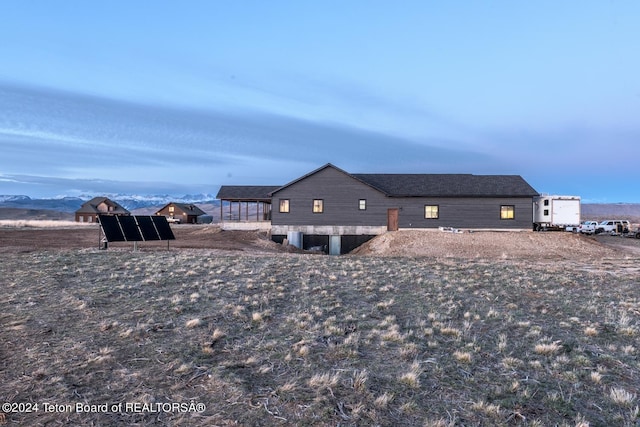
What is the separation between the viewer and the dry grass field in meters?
4.82

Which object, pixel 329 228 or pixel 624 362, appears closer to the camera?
pixel 624 362

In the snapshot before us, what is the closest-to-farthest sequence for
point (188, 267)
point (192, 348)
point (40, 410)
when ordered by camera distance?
point (40, 410) < point (192, 348) < point (188, 267)

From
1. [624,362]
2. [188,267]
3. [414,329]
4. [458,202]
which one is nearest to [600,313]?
[624,362]

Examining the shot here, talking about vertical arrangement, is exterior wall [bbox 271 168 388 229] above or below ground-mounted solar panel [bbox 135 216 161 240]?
above

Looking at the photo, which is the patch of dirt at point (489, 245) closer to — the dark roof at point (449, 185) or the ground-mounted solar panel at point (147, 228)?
the dark roof at point (449, 185)

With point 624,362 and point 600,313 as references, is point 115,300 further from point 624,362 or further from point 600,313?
point 600,313

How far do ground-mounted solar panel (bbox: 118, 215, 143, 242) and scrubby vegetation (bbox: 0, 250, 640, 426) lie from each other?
750 cm

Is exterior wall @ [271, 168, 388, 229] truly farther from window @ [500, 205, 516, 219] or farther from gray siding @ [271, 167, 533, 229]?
window @ [500, 205, 516, 219]

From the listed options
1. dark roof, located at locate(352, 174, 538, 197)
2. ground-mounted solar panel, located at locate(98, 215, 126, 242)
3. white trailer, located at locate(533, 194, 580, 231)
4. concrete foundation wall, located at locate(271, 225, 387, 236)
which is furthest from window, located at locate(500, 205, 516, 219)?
ground-mounted solar panel, located at locate(98, 215, 126, 242)

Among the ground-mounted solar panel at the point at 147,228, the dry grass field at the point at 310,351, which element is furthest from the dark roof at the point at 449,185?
the dry grass field at the point at 310,351

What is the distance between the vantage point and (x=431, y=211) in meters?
37.5

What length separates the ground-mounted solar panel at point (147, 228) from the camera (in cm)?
2139

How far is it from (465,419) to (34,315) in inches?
340

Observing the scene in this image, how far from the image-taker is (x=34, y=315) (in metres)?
8.17
